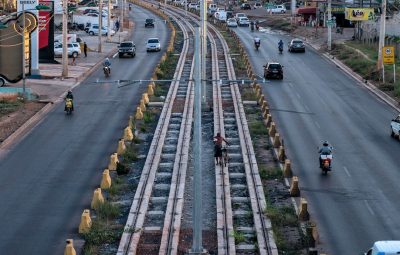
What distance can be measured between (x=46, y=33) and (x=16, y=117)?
20494 millimetres

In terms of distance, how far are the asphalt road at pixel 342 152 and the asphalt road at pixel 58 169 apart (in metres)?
7.52

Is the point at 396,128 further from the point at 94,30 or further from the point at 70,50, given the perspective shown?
the point at 94,30

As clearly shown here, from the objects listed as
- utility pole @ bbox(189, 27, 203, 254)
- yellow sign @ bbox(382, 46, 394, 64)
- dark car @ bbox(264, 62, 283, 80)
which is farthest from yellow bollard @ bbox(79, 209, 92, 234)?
dark car @ bbox(264, 62, 283, 80)

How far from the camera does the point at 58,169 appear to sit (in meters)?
34.5

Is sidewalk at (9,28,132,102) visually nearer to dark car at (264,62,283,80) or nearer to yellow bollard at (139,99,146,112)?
yellow bollard at (139,99,146,112)

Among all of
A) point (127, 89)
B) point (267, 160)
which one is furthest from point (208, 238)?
point (127, 89)

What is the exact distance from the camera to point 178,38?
99750 mm

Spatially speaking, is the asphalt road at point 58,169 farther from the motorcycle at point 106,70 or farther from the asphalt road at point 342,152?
the asphalt road at point 342,152

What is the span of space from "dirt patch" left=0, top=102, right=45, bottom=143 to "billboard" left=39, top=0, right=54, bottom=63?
40.6ft

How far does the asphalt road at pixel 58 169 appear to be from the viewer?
85.3 feet

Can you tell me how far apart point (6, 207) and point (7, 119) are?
17.2 meters

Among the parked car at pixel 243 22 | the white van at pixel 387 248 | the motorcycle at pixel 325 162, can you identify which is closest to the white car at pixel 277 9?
the parked car at pixel 243 22

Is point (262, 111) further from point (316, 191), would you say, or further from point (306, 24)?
point (306, 24)

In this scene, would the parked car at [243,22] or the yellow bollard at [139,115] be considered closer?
the yellow bollard at [139,115]
